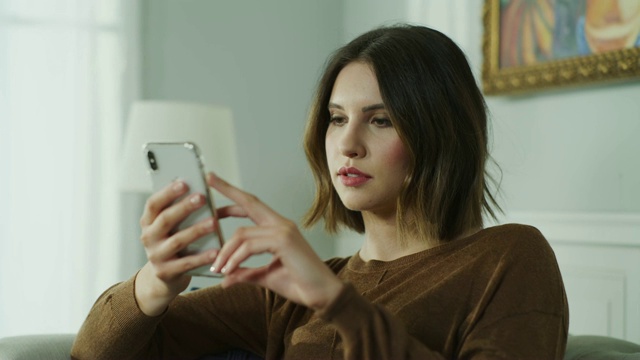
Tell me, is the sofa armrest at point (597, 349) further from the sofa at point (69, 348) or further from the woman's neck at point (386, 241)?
the woman's neck at point (386, 241)

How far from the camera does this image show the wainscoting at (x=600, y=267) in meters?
2.21

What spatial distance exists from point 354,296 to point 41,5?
7.91ft

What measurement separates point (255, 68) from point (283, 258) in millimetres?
2595

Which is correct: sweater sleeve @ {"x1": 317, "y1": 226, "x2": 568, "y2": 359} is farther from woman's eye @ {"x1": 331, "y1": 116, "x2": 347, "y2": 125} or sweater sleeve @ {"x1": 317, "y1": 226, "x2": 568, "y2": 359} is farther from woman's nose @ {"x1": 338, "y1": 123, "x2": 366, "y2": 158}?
woman's eye @ {"x1": 331, "y1": 116, "x2": 347, "y2": 125}

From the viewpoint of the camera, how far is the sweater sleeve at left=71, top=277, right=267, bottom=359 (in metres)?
1.57

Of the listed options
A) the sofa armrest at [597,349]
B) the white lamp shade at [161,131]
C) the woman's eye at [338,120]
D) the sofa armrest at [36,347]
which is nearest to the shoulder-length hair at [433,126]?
the woman's eye at [338,120]

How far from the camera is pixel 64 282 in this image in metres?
3.15

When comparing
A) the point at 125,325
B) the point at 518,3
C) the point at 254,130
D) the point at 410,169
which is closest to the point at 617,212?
the point at 518,3

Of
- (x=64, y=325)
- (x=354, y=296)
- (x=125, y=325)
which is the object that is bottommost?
(x=64, y=325)

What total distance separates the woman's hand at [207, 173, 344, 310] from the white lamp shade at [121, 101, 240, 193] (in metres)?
1.78

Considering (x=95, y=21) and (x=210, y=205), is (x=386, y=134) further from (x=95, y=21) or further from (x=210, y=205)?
(x=95, y=21)

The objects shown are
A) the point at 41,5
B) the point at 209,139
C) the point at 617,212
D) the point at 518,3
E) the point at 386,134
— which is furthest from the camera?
the point at 41,5

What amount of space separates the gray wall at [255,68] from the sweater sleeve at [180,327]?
1717mm

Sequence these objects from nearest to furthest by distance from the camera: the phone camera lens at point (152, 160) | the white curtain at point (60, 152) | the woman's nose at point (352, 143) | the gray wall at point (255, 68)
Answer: the phone camera lens at point (152, 160), the woman's nose at point (352, 143), the white curtain at point (60, 152), the gray wall at point (255, 68)
